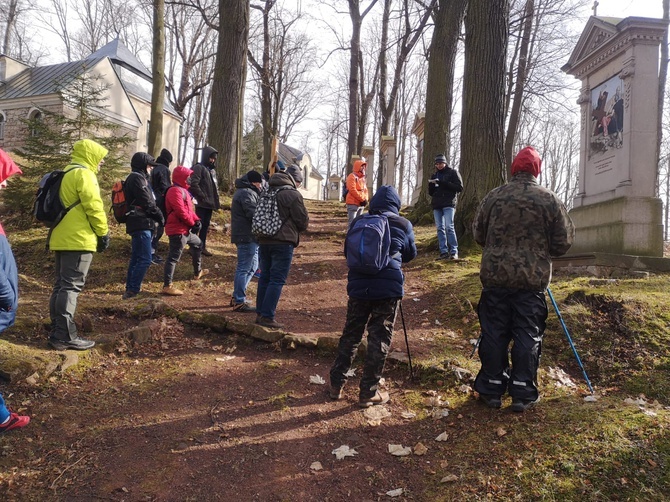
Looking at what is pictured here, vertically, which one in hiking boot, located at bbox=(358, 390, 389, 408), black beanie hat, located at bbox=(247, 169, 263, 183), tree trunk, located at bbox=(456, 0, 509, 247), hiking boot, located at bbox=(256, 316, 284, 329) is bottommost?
hiking boot, located at bbox=(358, 390, 389, 408)

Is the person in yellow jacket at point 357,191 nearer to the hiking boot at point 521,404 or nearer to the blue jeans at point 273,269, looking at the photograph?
the blue jeans at point 273,269

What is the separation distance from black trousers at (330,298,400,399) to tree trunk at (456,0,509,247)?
526cm

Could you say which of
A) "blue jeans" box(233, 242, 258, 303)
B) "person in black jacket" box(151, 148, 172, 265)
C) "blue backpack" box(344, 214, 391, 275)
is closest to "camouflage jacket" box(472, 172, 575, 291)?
"blue backpack" box(344, 214, 391, 275)

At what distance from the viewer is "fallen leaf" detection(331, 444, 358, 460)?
3190 mm

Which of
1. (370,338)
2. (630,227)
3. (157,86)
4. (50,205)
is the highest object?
(157,86)

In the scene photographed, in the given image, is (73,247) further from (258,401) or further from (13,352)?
(258,401)

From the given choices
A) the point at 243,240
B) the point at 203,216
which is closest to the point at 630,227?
the point at 243,240

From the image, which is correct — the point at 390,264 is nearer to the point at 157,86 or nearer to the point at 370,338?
the point at 370,338

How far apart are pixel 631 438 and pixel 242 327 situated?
3715 millimetres

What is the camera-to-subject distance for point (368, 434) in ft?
11.3

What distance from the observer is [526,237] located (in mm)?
3535

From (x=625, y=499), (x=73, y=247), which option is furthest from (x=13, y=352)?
(x=625, y=499)

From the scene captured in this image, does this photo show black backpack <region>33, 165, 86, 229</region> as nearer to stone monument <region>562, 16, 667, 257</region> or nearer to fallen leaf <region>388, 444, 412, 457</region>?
fallen leaf <region>388, 444, 412, 457</region>

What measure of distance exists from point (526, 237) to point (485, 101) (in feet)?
19.1
